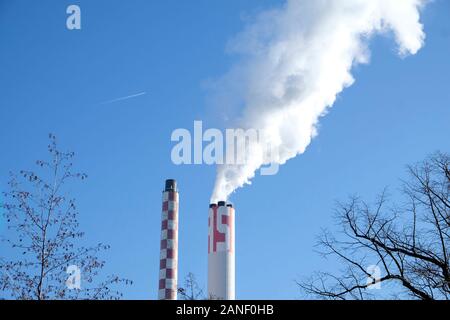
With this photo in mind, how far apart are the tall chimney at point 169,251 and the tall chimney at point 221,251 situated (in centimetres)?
498

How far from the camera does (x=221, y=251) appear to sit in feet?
165

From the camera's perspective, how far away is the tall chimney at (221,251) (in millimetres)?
49406

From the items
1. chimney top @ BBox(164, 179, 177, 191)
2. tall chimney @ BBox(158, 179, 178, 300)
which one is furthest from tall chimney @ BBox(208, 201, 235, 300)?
tall chimney @ BBox(158, 179, 178, 300)

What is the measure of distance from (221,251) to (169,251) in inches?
254

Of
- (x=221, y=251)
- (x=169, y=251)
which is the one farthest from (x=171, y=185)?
(x=221, y=251)

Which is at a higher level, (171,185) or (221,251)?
(171,185)

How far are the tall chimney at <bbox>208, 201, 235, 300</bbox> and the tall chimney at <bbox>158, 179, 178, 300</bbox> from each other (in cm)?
498

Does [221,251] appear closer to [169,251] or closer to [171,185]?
[169,251]

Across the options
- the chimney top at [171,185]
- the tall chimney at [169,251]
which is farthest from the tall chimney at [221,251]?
the tall chimney at [169,251]

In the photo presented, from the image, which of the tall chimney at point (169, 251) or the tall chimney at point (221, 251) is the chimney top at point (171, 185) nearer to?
the tall chimney at point (169, 251)

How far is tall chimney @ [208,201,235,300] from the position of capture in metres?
49.4
